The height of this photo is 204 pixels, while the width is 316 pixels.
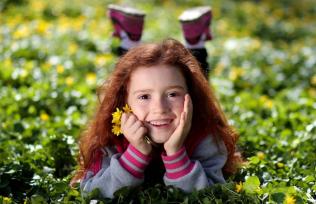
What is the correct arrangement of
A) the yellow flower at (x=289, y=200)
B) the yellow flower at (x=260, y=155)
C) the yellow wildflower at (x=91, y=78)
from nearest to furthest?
the yellow flower at (x=289, y=200) < the yellow flower at (x=260, y=155) < the yellow wildflower at (x=91, y=78)

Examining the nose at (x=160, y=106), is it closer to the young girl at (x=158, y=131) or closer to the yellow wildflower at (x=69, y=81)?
the young girl at (x=158, y=131)

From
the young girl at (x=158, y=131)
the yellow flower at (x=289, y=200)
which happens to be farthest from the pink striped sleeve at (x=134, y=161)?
the yellow flower at (x=289, y=200)

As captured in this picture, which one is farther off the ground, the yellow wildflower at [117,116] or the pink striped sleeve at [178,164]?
the yellow wildflower at [117,116]

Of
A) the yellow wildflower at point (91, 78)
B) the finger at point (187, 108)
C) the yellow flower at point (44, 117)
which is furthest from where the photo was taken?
the yellow wildflower at point (91, 78)

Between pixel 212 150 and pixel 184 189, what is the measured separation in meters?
0.28

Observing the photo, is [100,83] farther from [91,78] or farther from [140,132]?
[140,132]

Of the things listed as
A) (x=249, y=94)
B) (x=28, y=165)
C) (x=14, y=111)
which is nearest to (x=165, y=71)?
(x=28, y=165)

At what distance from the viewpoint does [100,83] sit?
14.5 feet

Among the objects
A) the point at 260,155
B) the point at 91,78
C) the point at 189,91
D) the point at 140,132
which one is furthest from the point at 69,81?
the point at 140,132

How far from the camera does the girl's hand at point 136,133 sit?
236cm

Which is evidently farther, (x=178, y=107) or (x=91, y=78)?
(x=91, y=78)

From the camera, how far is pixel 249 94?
16.1ft

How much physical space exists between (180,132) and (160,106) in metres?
0.14

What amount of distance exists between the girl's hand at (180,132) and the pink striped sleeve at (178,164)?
0.9 inches
